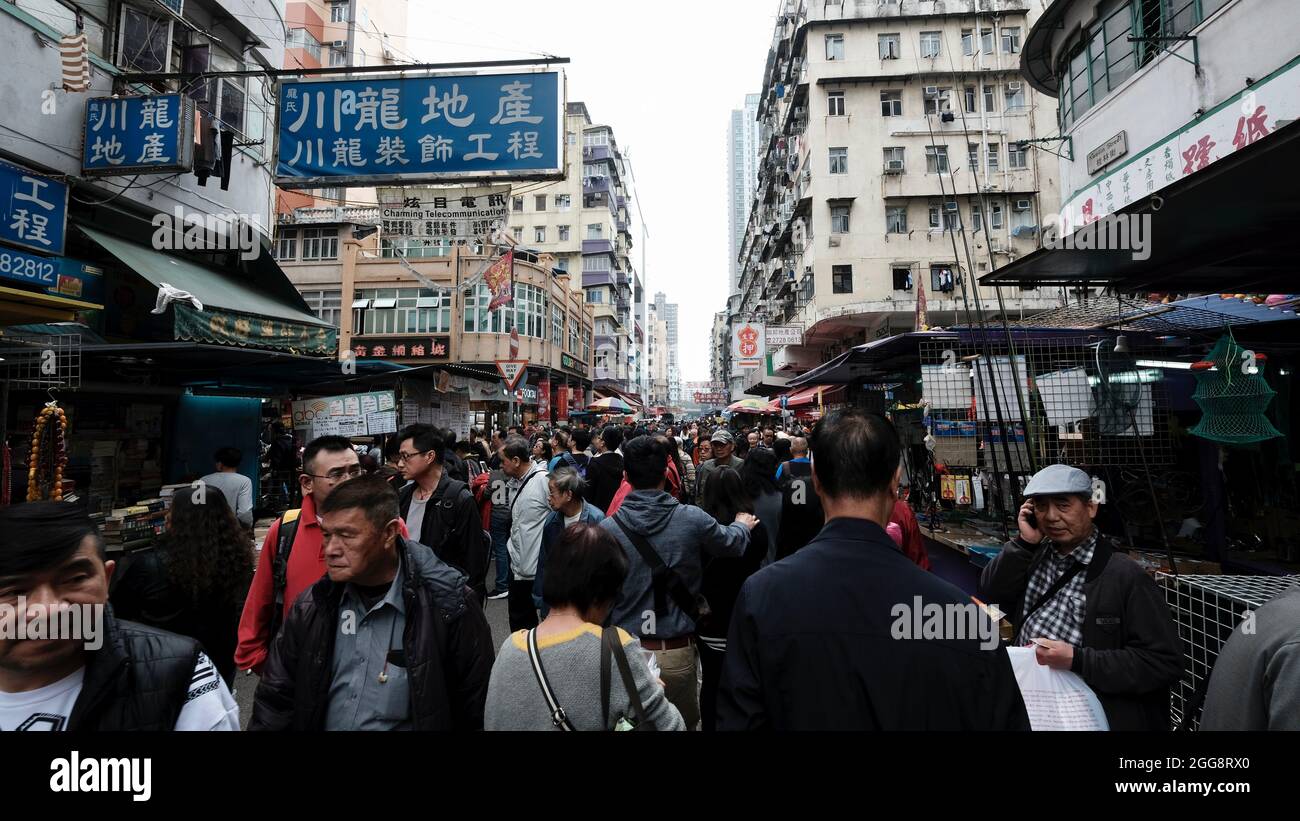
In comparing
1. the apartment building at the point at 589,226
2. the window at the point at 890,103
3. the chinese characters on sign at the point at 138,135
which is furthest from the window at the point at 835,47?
the chinese characters on sign at the point at 138,135

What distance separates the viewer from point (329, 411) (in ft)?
31.5

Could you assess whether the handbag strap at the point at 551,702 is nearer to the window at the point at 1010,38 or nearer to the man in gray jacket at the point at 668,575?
the man in gray jacket at the point at 668,575

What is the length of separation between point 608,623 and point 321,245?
32.4 metres

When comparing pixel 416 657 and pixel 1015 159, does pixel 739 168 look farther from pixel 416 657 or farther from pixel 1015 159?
pixel 416 657

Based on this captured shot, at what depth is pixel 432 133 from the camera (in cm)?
744

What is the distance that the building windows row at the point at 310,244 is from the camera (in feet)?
96.3

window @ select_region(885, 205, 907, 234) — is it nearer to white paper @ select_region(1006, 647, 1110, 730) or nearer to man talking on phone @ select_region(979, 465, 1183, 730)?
man talking on phone @ select_region(979, 465, 1183, 730)

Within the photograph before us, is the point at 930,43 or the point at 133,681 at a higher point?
the point at 930,43

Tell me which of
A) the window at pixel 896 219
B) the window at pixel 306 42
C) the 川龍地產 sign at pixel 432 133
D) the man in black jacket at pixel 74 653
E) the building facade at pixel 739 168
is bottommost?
the man in black jacket at pixel 74 653

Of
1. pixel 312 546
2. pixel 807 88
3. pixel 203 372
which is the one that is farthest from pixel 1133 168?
pixel 807 88

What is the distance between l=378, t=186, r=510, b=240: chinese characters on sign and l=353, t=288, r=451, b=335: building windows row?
21074mm

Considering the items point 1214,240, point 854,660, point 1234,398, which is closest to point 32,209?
point 854,660

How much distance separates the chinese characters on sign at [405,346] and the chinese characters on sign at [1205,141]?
1035 inches
